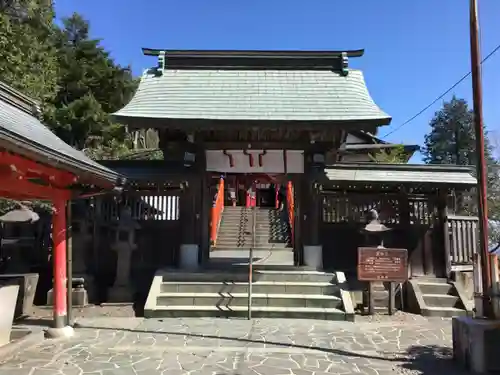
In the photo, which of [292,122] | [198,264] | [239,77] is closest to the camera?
[292,122]

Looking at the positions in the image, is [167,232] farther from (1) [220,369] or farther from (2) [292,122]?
(1) [220,369]

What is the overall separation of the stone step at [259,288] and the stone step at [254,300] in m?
0.22

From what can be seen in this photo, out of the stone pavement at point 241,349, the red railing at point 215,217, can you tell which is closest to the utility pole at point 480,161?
the stone pavement at point 241,349

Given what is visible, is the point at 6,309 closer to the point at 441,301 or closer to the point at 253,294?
the point at 253,294

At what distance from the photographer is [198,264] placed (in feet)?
38.2

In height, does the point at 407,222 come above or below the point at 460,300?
above

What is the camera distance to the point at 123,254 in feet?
36.3

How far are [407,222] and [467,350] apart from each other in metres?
6.21

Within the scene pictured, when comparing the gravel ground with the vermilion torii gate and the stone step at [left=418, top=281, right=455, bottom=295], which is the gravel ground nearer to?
the stone step at [left=418, top=281, right=455, bottom=295]

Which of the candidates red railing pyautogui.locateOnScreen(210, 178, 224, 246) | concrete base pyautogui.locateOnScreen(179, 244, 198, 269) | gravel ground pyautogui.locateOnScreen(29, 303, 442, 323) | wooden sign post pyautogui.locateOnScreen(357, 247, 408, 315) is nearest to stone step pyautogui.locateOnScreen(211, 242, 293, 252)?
red railing pyautogui.locateOnScreen(210, 178, 224, 246)

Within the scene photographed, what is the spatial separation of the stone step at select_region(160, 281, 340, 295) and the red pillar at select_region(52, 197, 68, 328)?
2.76 metres

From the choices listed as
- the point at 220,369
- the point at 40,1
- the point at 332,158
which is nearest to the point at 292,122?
the point at 332,158

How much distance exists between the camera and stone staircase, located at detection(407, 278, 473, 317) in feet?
34.0

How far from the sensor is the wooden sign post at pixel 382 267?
1016cm
